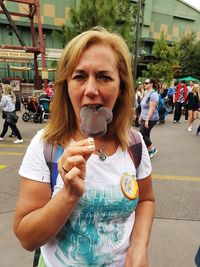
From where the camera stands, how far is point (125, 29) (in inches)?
584

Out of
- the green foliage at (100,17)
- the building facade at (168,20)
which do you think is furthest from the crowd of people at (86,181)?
the building facade at (168,20)

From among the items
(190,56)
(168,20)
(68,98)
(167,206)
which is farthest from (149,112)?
(168,20)

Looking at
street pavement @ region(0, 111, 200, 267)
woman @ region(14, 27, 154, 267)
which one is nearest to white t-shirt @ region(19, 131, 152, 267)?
woman @ region(14, 27, 154, 267)

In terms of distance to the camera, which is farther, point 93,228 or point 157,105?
point 157,105

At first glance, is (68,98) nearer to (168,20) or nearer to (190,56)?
(190,56)

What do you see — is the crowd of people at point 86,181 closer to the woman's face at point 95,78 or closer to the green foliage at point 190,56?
the woman's face at point 95,78

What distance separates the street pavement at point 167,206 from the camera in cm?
253

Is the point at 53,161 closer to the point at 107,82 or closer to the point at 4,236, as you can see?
the point at 107,82

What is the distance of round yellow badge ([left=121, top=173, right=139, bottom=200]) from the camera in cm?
108

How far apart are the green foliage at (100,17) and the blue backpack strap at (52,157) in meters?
13.1

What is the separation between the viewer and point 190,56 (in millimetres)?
32906

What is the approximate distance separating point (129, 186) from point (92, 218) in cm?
22

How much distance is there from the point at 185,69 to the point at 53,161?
117ft

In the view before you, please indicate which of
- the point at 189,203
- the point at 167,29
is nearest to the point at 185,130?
the point at 189,203
